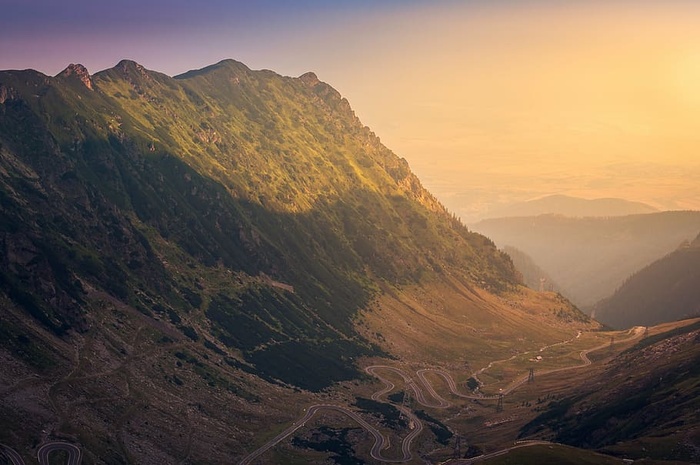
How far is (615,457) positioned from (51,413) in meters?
165

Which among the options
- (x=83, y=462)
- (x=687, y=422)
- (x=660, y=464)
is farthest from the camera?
(x=687, y=422)

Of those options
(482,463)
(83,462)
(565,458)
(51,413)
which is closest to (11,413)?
(51,413)

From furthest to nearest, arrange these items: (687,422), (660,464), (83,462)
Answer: (687,422) < (83,462) < (660,464)

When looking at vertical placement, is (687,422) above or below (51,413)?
above

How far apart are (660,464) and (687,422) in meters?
33.1

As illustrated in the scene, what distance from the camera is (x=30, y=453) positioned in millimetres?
173875

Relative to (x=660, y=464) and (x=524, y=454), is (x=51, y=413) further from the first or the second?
(x=660, y=464)

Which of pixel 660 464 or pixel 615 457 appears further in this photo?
pixel 615 457

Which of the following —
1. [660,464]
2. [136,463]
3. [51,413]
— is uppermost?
[660,464]

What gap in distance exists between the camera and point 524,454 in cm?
19275

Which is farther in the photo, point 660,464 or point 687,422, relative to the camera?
point 687,422

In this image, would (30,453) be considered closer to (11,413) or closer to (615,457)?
(11,413)

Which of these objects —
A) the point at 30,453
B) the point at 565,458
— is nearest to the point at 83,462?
the point at 30,453

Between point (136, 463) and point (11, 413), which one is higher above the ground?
point (11, 413)
